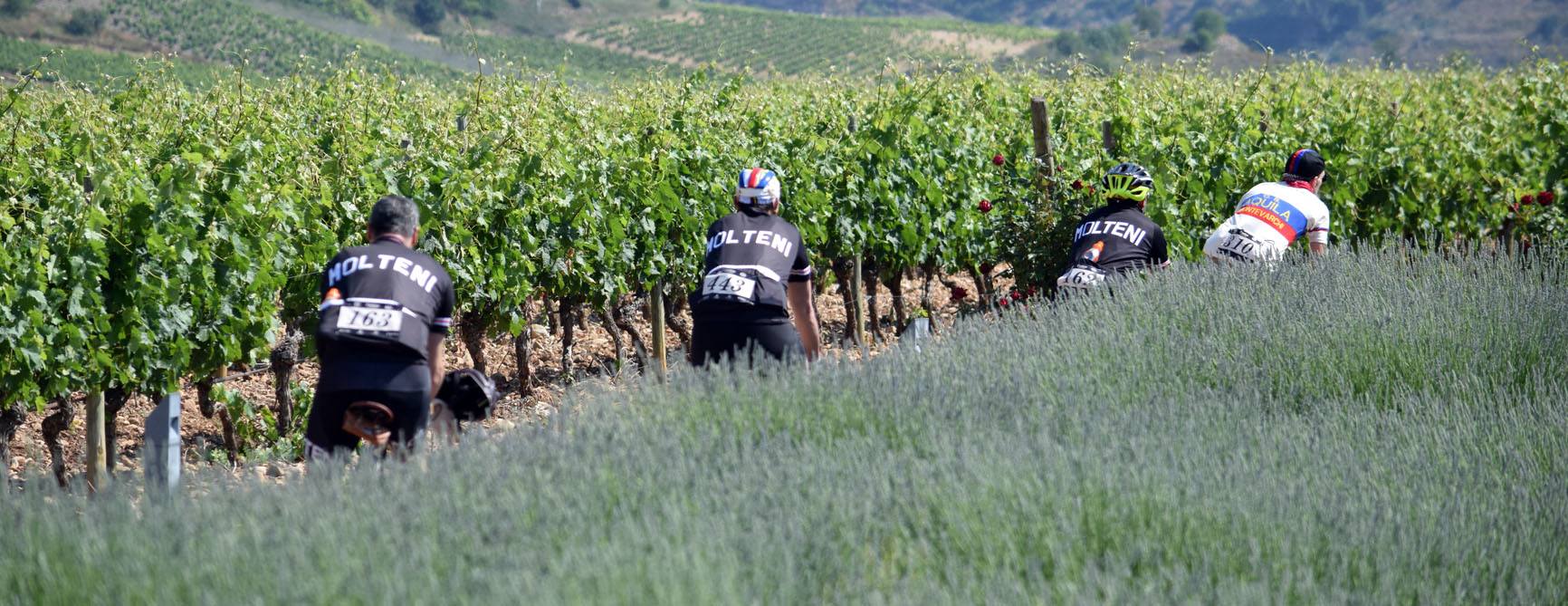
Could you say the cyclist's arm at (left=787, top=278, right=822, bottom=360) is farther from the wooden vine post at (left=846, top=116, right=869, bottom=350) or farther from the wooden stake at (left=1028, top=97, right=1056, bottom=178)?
the wooden stake at (left=1028, top=97, right=1056, bottom=178)

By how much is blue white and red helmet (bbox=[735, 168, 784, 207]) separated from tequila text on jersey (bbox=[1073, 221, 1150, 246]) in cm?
232

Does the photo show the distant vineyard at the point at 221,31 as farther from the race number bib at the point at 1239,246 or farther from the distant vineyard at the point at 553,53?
the race number bib at the point at 1239,246

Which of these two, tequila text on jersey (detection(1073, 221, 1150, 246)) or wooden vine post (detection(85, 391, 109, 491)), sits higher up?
tequila text on jersey (detection(1073, 221, 1150, 246))

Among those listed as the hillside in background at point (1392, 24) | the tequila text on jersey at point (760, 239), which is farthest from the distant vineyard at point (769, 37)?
the tequila text on jersey at point (760, 239)

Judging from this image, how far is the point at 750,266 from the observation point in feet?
21.3

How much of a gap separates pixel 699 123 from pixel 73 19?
71.9m

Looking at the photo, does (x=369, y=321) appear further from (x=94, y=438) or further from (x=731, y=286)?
(x=94, y=438)

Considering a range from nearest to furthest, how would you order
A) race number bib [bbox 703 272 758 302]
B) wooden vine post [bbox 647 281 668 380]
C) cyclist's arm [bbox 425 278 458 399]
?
1. cyclist's arm [bbox 425 278 458 399]
2. race number bib [bbox 703 272 758 302]
3. wooden vine post [bbox 647 281 668 380]

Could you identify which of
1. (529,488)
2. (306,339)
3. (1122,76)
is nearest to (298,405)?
(306,339)

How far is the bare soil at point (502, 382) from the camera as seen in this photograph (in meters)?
7.59

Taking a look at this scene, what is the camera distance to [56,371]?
647 centimetres

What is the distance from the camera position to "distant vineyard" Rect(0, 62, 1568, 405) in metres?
6.79

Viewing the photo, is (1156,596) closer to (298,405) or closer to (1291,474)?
(1291,474)

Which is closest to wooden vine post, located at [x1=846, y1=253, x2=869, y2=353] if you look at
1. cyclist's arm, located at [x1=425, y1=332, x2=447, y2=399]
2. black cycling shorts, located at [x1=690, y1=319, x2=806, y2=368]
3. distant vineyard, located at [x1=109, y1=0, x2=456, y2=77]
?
black cycling shorts, located at [x1=690, y1=319, x2=806, y2=368]
